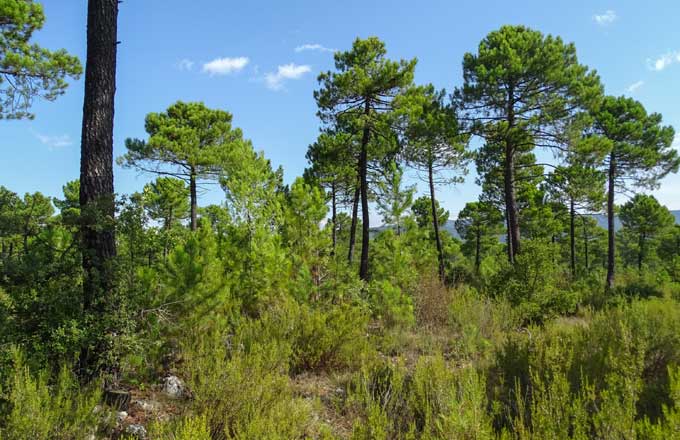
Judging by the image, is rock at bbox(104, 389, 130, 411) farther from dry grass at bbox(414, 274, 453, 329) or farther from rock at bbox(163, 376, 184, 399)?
dry grass at bbox(414, 274, 453, 329)

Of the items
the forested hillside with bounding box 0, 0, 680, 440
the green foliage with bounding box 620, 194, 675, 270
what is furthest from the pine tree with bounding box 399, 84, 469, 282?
the green foliage with bounding box 620, 194, 675, 270

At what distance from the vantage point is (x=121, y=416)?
10.2 ft

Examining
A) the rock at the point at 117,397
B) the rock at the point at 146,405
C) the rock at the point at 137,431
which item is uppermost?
the rock at the point at 117,397

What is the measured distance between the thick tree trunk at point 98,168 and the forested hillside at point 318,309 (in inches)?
0.8

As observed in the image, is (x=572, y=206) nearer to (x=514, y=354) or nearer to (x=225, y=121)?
(x=225, y=121)

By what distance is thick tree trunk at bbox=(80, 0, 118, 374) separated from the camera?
3424 millimetres

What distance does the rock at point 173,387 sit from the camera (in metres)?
3.55

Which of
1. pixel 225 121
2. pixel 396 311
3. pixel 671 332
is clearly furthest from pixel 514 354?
pixel 225 121

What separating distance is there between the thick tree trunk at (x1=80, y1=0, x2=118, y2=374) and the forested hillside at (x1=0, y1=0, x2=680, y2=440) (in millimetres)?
20

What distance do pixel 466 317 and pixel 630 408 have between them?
3.89m

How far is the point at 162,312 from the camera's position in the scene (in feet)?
13.0

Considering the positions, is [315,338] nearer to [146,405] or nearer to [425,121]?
[146,405]

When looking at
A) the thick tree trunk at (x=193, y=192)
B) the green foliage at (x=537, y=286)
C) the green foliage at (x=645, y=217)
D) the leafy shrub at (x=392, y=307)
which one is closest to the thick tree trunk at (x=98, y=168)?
the leafy shrub at (x=392, y=307)

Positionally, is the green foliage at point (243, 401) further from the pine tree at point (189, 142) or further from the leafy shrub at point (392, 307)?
the pine tree at point (189, 142)
